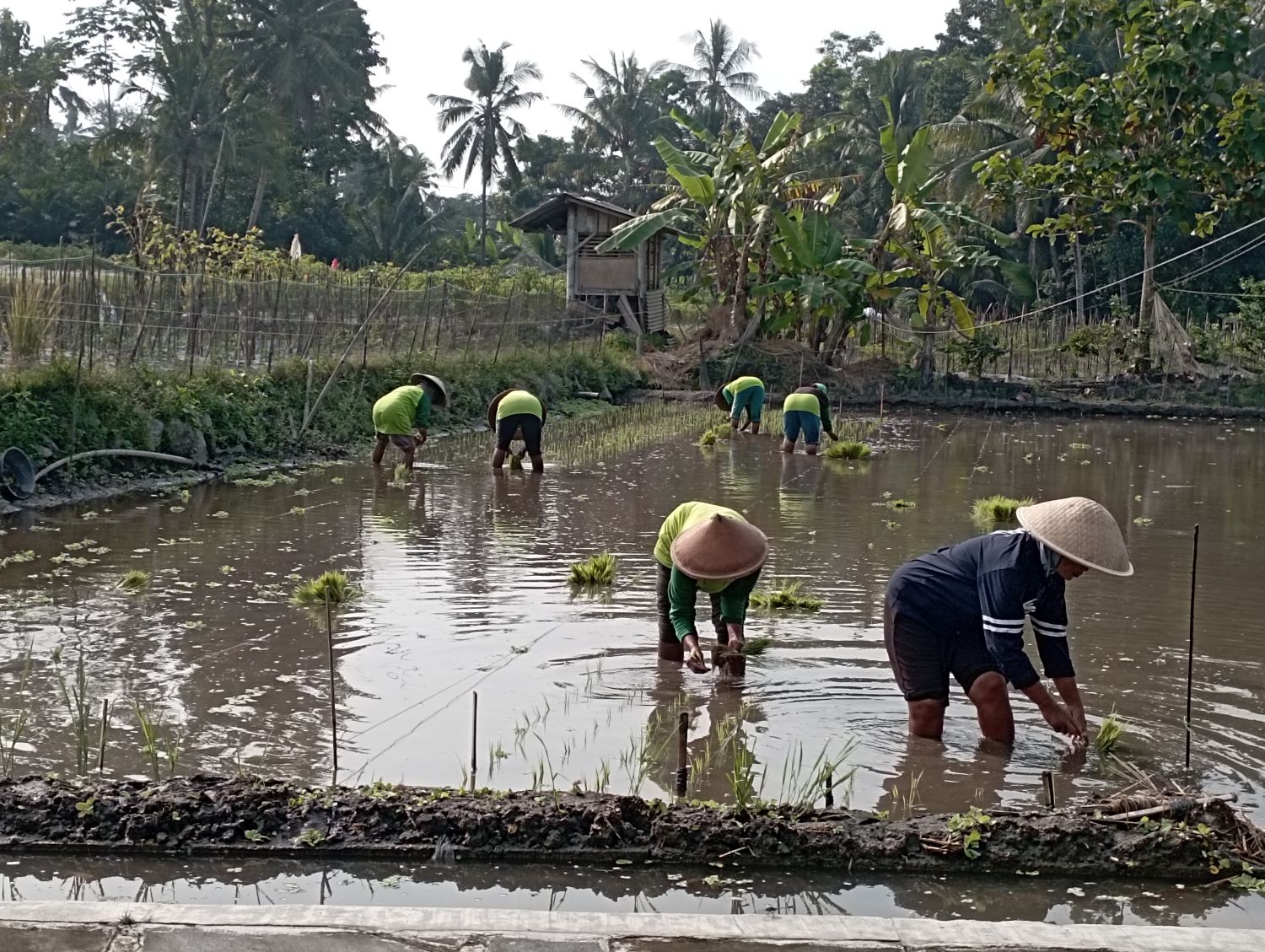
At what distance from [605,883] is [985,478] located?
12265 mm

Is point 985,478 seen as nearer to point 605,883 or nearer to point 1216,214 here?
point 605,883

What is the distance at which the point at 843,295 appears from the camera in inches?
1023

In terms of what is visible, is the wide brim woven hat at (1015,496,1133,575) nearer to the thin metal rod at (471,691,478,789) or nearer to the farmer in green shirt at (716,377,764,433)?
the thin metal rod at (471,691,478,789)

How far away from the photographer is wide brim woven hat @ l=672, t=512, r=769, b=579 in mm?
5957

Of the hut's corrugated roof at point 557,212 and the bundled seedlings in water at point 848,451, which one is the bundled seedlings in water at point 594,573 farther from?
the hut's corrugated roof at point 557,212

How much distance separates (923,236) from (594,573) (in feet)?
57.4

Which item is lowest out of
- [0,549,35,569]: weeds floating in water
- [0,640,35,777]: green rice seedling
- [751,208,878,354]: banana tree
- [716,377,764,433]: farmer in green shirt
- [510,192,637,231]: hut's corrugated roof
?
[0,640,35,777]: green rice seedling

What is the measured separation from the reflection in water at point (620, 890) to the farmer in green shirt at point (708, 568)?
186cm

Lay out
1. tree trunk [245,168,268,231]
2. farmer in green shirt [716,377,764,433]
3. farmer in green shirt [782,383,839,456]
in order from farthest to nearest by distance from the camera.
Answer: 1. tree trunk [245,168,268,231]
2. farmer in green shirt [716,377,764,433]
3. farmer in green shirt [782,383,839,456]

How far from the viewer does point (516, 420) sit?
48.5ft

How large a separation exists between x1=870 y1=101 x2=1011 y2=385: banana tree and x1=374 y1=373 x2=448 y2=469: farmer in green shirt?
12.6 m

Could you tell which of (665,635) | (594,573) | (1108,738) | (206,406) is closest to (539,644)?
(665,635)

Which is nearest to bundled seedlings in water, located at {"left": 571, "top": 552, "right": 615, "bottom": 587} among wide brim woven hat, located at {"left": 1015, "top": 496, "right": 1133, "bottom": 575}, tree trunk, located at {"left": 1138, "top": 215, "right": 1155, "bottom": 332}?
wide brim woven hat, located at {"left": 1015, "top": 496, "right": 1133, "bottom": 575}

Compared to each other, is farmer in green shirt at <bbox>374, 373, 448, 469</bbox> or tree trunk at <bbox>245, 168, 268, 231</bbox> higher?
tree trunk at <bbox>245, 168, 268, 231</bbox>
